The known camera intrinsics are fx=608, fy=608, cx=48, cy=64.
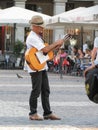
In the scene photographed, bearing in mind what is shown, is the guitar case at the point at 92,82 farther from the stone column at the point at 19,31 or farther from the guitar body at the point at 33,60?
the stone column at the point at 19,31

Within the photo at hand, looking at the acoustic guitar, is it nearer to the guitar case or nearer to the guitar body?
the guitar body

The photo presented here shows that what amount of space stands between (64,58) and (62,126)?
18.5 m

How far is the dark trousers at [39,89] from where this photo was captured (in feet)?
34.7

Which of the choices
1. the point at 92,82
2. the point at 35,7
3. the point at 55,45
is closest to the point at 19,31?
the point at 35,7

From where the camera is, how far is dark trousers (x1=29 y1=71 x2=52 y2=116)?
1058cm

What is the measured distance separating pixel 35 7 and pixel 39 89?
3675cm

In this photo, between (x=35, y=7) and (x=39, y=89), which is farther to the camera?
(x=35, y=7)

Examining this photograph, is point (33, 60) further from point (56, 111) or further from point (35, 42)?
point (56, 111)

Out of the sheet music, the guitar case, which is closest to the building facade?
the sheet music

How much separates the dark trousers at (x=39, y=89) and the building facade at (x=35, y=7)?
31193mm

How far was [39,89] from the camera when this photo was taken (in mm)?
10617

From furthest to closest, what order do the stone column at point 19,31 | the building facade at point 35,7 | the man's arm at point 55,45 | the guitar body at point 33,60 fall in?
the building facade at point 35,7, the stone column at point 19,31, the guitar body at point 33,60, the man's arm at point 55,45

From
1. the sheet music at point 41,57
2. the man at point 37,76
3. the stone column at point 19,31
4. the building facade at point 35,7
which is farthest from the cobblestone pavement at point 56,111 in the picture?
the building facade at point 35,7

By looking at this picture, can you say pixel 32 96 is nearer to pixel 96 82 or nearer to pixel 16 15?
pixel 96 82
